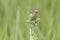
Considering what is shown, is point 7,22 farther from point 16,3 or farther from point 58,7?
point 58,7

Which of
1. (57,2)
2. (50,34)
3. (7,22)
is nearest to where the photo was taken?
(50,34)

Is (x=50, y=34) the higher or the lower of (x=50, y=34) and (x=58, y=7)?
the lower

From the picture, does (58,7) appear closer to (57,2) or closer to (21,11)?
(57,2)

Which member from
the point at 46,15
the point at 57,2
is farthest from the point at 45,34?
the point at 57,2

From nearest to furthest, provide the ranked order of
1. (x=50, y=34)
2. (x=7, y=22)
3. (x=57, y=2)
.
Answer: (x=50, y=34), (x=7, y=22), (x=57, y=2)

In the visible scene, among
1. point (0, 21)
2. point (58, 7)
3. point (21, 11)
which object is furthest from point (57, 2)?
point (0, 21)

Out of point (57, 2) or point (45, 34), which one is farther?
point (57, 2)
